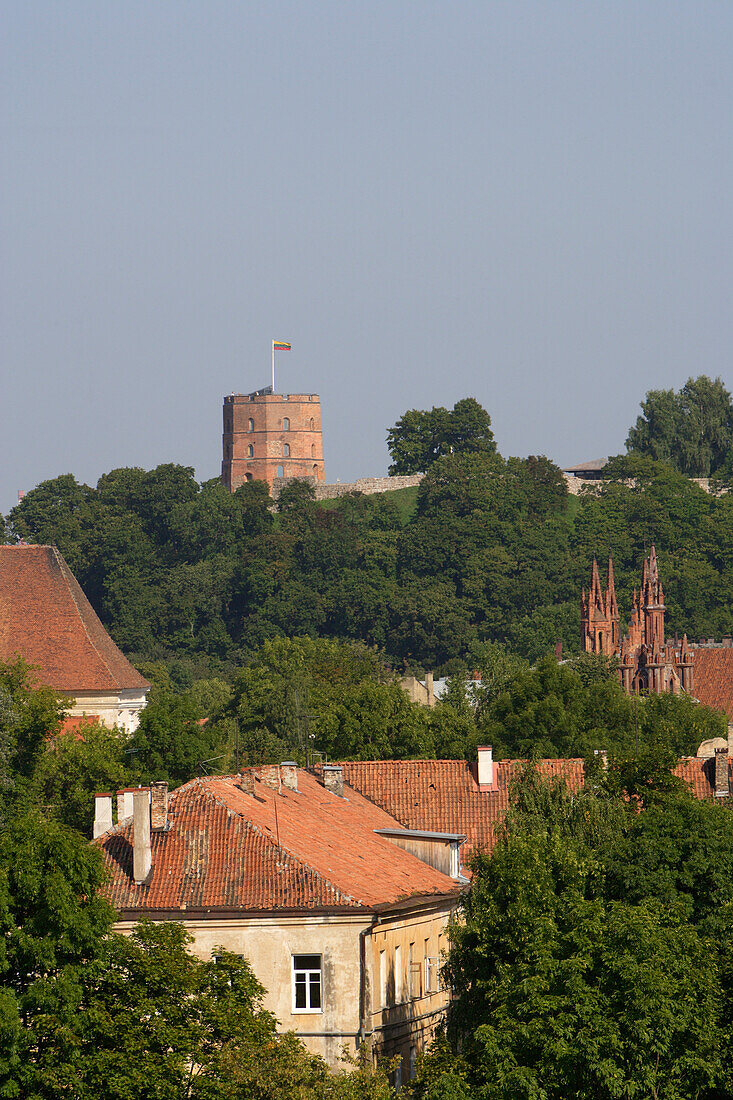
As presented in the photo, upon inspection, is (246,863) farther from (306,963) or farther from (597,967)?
(597,967)

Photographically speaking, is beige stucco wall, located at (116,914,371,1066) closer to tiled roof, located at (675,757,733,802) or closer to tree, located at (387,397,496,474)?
tiled roof, located at (675,757,733,802)

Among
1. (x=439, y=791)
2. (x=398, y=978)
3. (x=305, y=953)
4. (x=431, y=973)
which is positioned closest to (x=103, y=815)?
(x=431, y=973)

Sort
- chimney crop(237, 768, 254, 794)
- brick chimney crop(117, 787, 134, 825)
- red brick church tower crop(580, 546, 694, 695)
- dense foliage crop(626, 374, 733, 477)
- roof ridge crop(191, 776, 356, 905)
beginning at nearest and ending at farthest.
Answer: roof ridge crop(191, 776, 356, 905) < brick chimney crop(117, 787, 134, 825) < chimney crop(237, 768, 254, 794) < red brick church tower crop(580, 546, 694, 695) < dense foliage crop(626, 374, 733, 477)

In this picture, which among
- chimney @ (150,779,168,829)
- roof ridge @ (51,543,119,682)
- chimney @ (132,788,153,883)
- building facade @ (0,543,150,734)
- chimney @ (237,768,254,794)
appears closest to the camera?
chimney @ (132,788,153,883)

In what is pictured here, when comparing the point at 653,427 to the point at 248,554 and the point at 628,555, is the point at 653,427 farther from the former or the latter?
the point at 248,554

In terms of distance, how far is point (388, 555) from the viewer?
153 meters

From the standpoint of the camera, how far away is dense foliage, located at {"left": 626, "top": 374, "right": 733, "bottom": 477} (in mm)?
161625

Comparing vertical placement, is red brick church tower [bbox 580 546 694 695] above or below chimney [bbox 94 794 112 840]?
above

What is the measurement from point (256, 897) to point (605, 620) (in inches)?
2988

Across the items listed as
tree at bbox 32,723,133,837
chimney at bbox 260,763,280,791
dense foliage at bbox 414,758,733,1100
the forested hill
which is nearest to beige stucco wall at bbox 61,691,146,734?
tree at bbox 32,723,133,837

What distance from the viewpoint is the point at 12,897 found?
29766 mm

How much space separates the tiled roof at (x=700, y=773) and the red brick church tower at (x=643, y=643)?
1617 inches

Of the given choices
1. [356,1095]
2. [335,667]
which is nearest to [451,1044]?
[356,1095]

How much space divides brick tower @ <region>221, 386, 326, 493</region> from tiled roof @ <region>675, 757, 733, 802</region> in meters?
121
